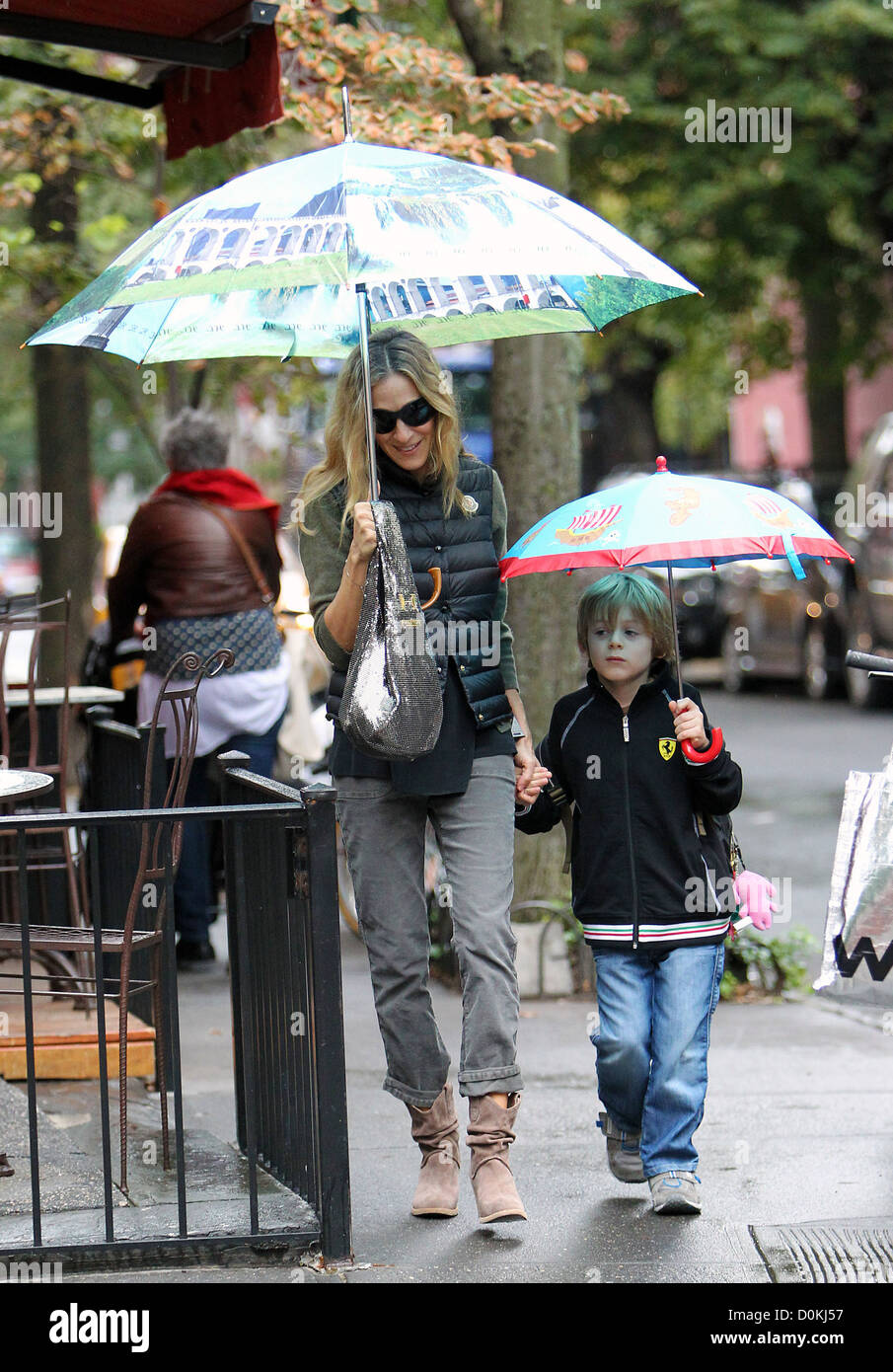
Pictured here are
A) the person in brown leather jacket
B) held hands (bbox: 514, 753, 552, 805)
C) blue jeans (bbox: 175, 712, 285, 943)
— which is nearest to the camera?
held hands (bbox: 514, 753, 552, 805)

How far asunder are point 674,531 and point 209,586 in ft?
10.4

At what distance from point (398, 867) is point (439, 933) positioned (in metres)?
3.18

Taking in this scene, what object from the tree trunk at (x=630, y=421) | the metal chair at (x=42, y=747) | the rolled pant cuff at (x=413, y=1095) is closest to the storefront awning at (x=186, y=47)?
the metal chair at (x=42, y=747)

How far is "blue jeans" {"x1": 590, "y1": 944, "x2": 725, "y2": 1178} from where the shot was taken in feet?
14.7

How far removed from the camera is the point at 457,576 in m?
4.41

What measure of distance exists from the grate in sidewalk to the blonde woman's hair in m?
1.90

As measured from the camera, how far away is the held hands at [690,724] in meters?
4.39

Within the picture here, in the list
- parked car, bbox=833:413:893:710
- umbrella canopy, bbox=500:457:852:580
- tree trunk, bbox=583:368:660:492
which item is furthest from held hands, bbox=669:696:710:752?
tree trunk, bbox=583:368:660:492

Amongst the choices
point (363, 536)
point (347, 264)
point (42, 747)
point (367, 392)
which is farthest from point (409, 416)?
point (42, 747)

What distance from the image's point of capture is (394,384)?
4.29m

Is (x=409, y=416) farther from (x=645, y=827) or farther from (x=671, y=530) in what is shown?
(x=645, y=827)

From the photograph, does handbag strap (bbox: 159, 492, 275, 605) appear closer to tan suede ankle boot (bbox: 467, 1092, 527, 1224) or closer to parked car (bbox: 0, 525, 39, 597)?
tan suede ankle boot (bbox: 467, 1092, 527, 1224)

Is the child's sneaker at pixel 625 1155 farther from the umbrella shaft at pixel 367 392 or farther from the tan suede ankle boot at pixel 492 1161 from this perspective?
the umbrella shaft at pixel 367 392
